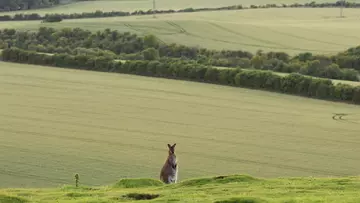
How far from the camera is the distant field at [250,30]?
10050 centimetres

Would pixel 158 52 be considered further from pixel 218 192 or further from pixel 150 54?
pixel 218 192

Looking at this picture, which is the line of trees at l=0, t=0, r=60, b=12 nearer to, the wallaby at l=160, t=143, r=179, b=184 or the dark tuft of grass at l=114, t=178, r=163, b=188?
the dark tuft of grass at l=114, t=178, r=163, b=188

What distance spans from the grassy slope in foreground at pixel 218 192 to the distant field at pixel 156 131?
9.73 metres

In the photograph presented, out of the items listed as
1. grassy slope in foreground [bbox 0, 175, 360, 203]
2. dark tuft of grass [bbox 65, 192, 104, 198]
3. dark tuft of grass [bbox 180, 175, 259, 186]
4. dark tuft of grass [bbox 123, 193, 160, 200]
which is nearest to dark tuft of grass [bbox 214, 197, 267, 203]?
grassy slope in foreground [bbox 0, 175, 360, 203]

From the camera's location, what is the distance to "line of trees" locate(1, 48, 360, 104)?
225 ft

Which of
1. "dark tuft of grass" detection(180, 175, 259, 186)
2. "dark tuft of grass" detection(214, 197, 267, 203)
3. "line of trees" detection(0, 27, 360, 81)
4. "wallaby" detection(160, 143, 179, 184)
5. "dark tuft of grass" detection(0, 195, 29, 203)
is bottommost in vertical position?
"line of trees" detection(0, 27, 360, 81)

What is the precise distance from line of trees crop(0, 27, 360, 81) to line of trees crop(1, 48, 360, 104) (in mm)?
3997

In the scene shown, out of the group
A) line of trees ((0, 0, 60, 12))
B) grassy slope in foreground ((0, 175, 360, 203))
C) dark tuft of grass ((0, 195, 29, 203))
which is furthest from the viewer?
line of trees ((0, 0, 60, 12))

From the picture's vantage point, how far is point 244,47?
9906cm

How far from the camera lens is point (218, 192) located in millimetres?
27922

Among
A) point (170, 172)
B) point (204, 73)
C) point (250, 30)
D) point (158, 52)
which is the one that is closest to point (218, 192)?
point (170, 172)

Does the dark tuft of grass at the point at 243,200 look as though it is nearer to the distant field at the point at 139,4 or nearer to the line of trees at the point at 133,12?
the line of trees at the point at 133,12

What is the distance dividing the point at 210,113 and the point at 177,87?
40.8 feet

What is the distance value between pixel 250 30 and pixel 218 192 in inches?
3294
